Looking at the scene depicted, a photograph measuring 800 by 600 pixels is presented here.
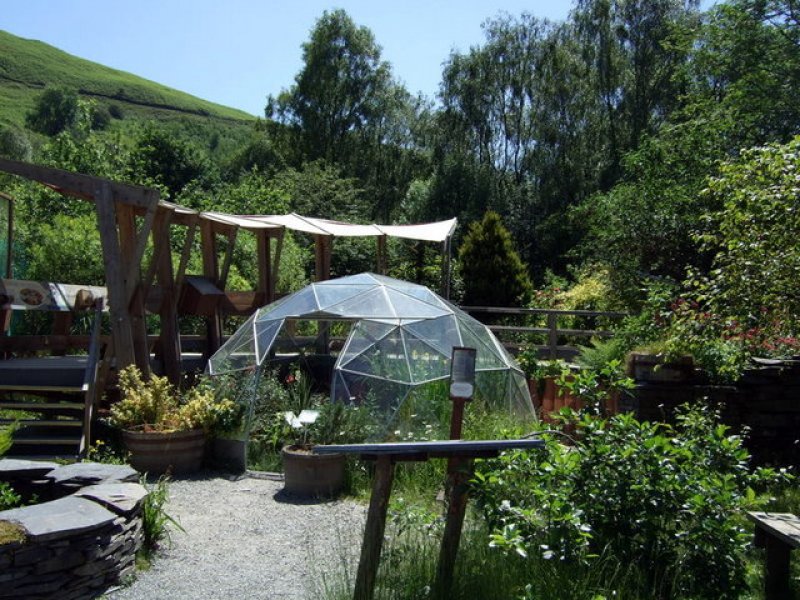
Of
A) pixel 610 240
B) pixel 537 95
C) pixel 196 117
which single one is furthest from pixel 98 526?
pixel 196 117

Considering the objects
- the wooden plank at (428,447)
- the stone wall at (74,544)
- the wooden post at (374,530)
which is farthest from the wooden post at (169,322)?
the wooden plank at (428,447)

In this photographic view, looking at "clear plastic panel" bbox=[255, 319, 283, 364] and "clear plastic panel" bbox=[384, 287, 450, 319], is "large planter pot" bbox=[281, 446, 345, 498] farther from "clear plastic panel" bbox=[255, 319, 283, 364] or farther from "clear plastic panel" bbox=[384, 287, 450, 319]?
"clear plastic panel" bbox=[384, 287, 450, 319]

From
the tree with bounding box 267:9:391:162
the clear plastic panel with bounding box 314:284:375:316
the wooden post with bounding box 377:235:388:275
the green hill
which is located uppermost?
the green hill

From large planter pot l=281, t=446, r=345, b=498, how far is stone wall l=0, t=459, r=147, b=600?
2.07m

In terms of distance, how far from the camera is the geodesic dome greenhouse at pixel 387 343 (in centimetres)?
889

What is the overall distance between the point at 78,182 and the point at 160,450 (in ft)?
10.5

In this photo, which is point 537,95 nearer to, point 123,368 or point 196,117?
point 123,368

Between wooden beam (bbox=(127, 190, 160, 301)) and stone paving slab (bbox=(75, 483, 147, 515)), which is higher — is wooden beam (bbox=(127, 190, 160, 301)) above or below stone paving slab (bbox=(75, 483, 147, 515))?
above

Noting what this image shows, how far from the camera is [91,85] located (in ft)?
351

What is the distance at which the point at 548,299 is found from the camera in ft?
67.7

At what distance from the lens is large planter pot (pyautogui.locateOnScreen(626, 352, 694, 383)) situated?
8.20 meters

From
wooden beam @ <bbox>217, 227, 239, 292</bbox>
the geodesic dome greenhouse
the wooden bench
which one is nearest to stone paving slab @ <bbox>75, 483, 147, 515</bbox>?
the geodesic dome greenhouse

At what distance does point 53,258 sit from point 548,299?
11.5 meters

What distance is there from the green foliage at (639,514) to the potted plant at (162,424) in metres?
4.75
